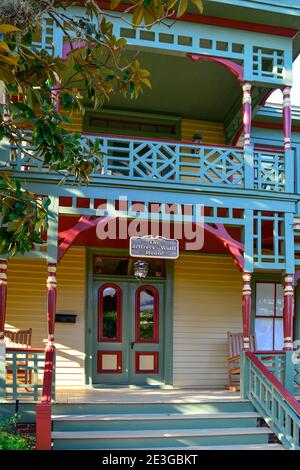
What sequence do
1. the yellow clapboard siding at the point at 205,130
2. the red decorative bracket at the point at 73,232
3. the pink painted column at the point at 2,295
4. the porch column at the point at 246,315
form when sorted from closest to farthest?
the pink painted column at the point at 2,295
the red decorative bracket at the point at 73,232
the porch column at the point at 246,315
the yellow clapboard siding at the point at 205,130

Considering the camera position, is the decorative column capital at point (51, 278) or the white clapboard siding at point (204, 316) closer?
the decorative column capital at point (51, 278)

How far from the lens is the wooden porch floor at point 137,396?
26.6 feet

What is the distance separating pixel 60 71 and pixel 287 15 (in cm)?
496

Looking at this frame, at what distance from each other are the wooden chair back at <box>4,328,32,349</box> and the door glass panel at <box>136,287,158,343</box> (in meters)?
2.14

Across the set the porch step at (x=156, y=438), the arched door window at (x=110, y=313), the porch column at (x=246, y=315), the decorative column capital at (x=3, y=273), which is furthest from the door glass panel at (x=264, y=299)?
the decorative column capital at (x=3, y=273)

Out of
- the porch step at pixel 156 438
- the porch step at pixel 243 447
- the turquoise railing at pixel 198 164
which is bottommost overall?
the porch step at pixel 243 447

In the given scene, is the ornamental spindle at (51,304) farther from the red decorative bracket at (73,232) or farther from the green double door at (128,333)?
the green double door at (128,333)

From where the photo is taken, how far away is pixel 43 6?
19.5 ft

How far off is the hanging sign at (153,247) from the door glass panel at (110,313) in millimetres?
2264

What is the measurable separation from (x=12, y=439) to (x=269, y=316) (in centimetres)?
646

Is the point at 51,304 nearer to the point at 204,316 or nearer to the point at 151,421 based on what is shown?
the point at 151,421

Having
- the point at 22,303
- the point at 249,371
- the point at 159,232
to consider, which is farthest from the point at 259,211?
the point at 22,303

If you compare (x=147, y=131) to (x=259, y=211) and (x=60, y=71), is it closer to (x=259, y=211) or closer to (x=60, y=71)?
(x=259, y=211)

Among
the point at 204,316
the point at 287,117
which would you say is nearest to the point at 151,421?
the point at 204,316
